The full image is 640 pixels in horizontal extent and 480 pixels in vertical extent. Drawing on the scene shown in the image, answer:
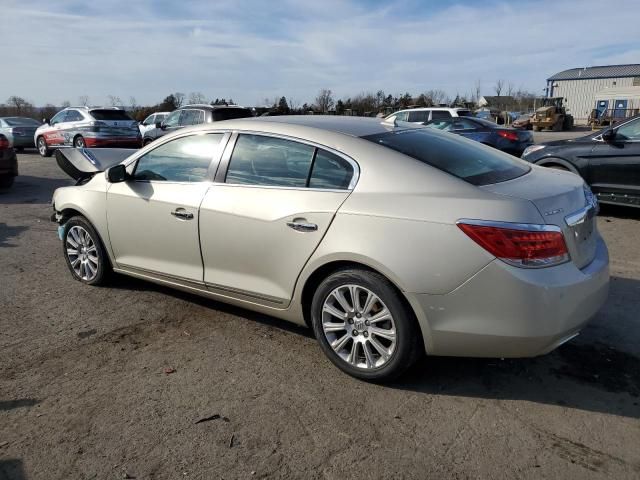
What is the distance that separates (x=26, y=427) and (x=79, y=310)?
5.64 feet

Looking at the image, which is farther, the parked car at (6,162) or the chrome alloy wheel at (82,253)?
the parked car at (6,162)

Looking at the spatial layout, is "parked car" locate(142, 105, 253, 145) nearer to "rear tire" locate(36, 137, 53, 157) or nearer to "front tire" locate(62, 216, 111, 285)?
"rear tire" locate(36, 137, 53, 157)

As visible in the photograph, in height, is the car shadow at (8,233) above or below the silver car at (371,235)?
below

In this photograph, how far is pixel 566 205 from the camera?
3100 millimetres

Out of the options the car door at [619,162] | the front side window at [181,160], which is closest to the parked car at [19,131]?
the front side window at [181,160]

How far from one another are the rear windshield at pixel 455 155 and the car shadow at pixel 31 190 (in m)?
8.32

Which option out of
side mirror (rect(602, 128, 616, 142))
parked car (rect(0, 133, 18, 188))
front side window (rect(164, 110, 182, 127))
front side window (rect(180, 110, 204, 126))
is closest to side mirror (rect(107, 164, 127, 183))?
side mirror (rect(602, 128, 616, 142))

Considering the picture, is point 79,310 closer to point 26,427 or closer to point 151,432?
point 26,427

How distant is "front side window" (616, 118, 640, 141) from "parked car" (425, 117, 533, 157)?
195 inches

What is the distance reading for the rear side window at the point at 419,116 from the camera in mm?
16559

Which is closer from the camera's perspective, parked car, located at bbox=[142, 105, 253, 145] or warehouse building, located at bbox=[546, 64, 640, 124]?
parked car, located at bbox=[142, 105, 253, 145]

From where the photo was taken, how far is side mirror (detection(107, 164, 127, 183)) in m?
4.40

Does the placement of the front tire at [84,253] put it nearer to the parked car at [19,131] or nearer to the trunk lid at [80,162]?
the trunk lid at [80,162]

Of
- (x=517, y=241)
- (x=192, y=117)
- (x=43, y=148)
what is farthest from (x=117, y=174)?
(x=43, y=148)
